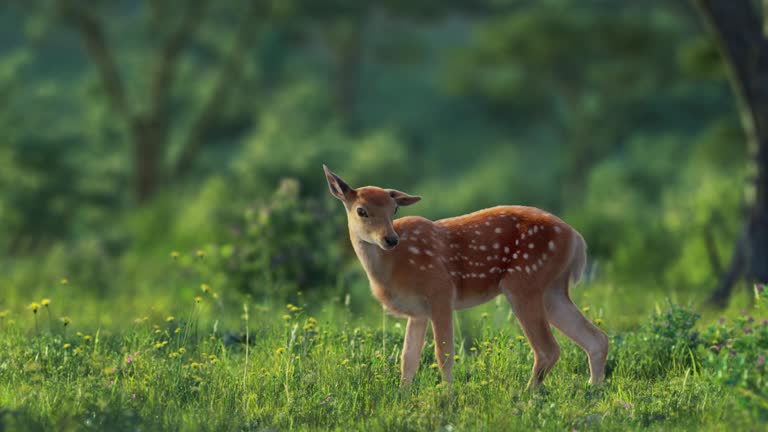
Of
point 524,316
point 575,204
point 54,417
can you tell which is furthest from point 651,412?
point 575,204

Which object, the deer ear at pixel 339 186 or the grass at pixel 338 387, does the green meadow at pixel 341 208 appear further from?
the deer ear at pixel 339 186

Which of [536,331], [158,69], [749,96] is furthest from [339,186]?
[158,69]

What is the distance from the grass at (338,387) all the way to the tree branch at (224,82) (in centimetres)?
1748

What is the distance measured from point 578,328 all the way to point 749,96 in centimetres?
587

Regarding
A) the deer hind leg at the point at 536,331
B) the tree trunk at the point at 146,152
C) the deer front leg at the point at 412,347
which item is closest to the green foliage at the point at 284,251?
the deer front leg at the point at 412,347

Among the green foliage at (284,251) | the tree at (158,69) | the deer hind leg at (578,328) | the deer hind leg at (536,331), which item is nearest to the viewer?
the deer hind leg at (536,331)

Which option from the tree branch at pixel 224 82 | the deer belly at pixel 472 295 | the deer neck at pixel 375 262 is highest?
the tree branch at pixel 224 82

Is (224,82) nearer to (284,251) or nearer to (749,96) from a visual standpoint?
(284,251)

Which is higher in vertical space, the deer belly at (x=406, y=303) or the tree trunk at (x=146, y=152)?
the tree trunk at (x=146, y=152)

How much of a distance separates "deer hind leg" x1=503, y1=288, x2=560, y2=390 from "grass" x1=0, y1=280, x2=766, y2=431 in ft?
0.57

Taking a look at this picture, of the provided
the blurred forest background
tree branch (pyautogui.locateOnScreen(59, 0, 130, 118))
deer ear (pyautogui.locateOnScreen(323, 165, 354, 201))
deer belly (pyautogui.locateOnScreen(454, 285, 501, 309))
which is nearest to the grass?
deer belly (pyautogui.locateOnScreen(454, 285, 501, 309))

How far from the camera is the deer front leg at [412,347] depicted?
24.4 feet

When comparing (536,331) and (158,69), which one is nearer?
(536,331)

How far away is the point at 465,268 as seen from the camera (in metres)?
7.41
